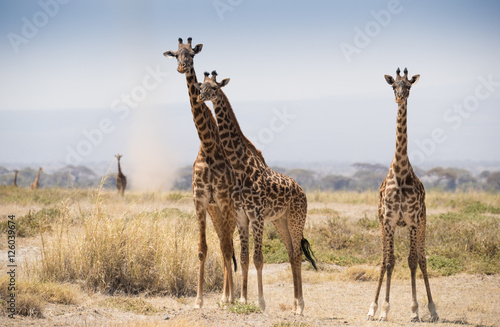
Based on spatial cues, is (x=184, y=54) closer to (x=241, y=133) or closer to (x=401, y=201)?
(x=241, y=133)

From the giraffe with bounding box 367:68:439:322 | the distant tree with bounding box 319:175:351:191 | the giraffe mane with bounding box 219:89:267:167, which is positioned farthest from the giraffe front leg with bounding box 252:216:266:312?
the distant tree with bounding box 319:175:351:191

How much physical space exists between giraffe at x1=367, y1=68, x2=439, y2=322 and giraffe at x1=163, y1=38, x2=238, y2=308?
2267 millimetres

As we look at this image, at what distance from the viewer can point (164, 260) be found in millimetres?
9984

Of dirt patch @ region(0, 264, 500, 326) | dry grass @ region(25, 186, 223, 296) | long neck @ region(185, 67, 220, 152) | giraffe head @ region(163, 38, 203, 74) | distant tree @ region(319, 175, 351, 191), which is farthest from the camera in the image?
distant tree @ region(319, 175, 351, 191)

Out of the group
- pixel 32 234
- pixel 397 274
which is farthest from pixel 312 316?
pixel 32 234

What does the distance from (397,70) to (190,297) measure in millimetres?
5074

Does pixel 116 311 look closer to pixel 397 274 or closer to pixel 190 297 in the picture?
pixel 190 297

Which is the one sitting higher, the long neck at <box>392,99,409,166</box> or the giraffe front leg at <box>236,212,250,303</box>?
the long neck at <box>392,99,409,166</box>

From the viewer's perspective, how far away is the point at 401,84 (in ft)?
27.7

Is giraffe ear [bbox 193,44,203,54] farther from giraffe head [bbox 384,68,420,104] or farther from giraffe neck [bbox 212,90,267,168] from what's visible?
giraffe head [bbox 384,68,420,104]

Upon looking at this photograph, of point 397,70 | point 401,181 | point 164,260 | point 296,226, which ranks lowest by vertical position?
point 164,260

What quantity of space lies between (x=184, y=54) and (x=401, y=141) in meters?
3.47

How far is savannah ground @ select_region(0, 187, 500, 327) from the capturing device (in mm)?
8062

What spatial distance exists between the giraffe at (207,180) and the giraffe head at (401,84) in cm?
270
